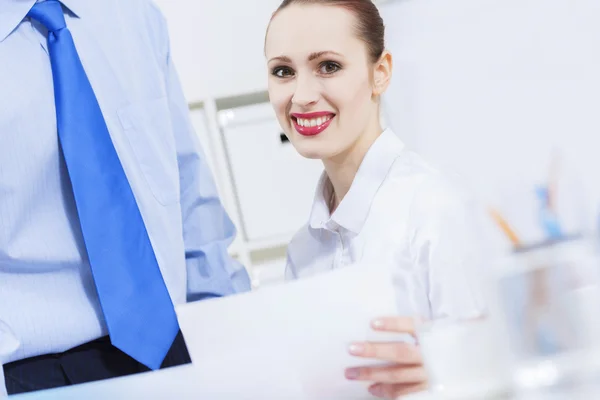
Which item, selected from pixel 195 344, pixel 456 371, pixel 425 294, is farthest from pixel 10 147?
pixel 456 371

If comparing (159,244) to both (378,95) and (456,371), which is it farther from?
(456,371)

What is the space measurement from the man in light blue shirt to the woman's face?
263mm

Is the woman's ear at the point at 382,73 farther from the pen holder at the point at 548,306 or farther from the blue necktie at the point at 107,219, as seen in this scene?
the pen holder at the point at 548,306

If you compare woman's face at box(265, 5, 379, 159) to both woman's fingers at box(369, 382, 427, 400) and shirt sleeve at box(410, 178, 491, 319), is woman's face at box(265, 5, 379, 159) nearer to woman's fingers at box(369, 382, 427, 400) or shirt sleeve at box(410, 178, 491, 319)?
shirt sleeve at box(410, 178, 491, 319)

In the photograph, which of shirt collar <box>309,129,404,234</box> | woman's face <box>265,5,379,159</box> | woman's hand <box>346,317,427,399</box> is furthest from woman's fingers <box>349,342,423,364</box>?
woman's face <box>265,5,379,159</box>

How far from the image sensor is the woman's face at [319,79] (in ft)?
3.78

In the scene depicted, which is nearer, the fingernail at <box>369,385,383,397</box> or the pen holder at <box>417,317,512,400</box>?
the pen holder at <box>417,317,512,400</box>

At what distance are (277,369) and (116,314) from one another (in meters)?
0.48

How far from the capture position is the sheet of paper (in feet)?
2.30

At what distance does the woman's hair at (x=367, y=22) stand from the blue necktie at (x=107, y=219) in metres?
0.38

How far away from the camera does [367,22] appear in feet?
3.87

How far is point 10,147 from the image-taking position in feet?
3.61

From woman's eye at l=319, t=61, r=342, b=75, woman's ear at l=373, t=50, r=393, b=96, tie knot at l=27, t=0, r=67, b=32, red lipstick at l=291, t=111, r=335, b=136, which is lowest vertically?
red lipstick at l=291, t=111, r=335, b=136

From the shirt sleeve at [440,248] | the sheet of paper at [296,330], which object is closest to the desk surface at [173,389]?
the sheet of paper at [296,330]
